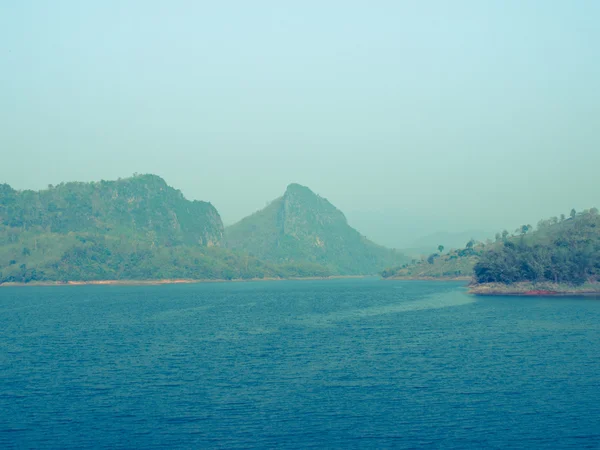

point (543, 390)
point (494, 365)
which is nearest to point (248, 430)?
point (543, 390)

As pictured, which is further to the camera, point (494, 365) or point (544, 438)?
point (494, 365)

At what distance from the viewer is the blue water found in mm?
43469

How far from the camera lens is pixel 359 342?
287ft

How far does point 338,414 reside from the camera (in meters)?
48.5

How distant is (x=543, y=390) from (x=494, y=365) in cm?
1212

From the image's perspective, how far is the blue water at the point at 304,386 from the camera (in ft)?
143

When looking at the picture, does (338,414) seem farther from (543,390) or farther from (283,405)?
(543,390)

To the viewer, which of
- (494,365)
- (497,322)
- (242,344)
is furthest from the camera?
(497,322)

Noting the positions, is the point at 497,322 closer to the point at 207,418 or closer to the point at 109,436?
the point at 207,418

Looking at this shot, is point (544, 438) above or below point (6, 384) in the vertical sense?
below

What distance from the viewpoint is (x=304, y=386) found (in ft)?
191

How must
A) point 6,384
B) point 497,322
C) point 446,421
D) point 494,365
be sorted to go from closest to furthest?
1. point 446,421
2. point 6,384
3. point 494,365
4. point 497,322

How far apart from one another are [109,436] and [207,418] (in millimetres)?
7775

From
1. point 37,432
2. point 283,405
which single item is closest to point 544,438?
point 283,405
